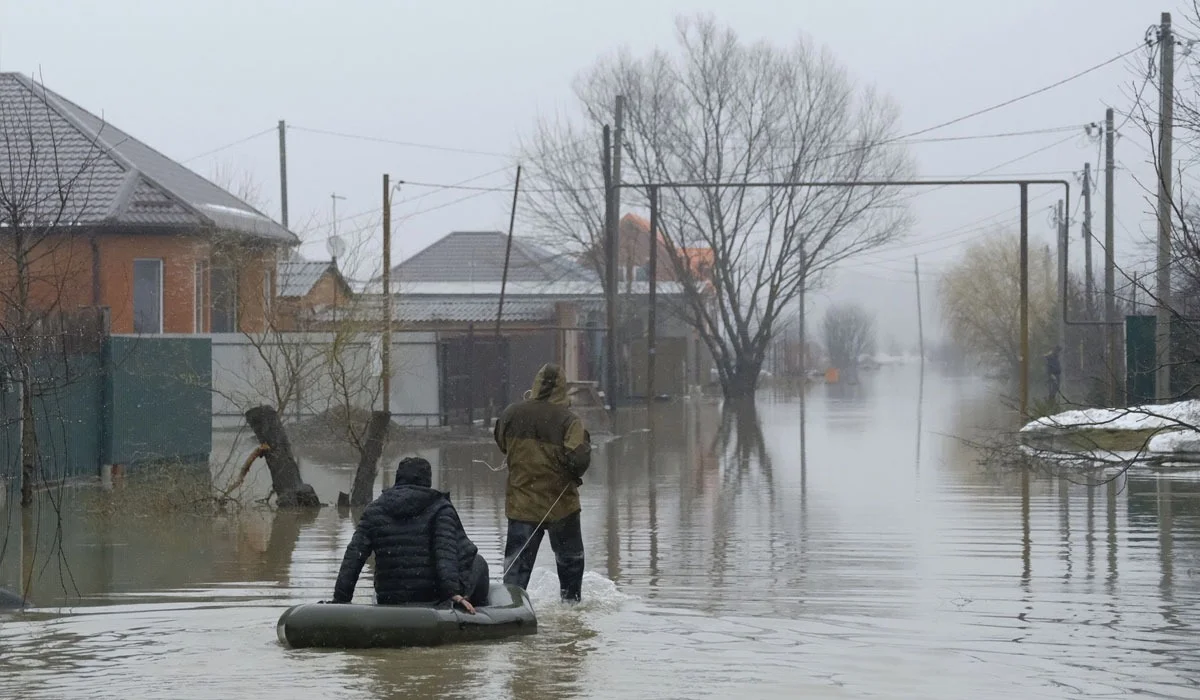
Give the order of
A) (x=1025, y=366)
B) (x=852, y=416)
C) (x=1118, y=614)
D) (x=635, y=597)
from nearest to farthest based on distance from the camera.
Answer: (x=1118, y=614), (x=635, y=597), (x=1025, y=366), (x=852, y=416)

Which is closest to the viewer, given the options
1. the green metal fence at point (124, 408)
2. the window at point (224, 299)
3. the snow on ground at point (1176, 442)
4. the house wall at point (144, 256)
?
the green metal fence at point (124, 408)

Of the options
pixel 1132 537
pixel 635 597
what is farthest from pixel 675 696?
pixel 1132 537

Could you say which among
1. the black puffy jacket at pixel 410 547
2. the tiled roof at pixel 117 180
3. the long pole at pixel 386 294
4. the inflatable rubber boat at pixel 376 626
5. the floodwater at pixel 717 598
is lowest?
the floodwater at pixel 717 598

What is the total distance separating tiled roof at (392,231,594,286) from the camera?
65.6 m

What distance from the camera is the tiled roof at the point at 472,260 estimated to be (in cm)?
6556

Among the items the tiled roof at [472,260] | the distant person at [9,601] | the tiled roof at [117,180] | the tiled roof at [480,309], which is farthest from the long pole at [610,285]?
the distant person at [9,601]

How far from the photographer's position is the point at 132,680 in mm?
7914

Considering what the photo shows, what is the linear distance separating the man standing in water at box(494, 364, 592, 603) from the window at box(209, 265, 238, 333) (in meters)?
19.1

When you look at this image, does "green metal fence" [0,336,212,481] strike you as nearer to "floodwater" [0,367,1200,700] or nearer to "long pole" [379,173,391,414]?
"floodwater" [0,367,1200,700]

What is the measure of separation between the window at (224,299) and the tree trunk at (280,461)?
501 inches

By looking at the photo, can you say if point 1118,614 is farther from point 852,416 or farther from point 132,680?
point 852,416

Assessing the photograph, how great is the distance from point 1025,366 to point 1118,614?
20630 mm

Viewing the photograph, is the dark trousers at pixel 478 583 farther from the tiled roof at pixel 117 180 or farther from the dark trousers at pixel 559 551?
the tiled roof at pixel 117 180

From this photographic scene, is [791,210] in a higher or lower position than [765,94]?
lower
